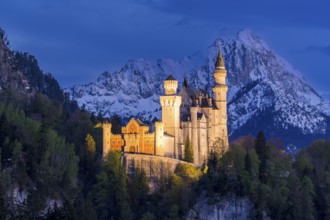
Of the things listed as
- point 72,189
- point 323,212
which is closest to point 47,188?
point 72,189

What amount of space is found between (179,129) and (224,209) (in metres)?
16.1

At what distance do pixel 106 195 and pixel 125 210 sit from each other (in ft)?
12.6

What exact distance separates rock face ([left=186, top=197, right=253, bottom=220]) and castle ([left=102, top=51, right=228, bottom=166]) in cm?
1042

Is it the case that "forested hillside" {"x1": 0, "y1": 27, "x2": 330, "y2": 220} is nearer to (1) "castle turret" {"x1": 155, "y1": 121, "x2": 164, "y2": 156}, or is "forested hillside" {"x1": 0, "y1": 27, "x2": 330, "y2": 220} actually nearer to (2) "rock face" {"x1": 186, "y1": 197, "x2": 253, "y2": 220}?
(2) "rock face" {"x1": 186, "y1": 197, "x2": 253, "y2": 220}

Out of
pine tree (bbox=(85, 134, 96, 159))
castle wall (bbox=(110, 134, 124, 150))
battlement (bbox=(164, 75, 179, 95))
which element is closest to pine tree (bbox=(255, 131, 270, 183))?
battlement (bbox=(164, 75, 179, 95))

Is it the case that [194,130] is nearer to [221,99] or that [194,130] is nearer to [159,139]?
[159,139]

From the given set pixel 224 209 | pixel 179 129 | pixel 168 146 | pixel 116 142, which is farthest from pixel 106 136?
pixel 224 209

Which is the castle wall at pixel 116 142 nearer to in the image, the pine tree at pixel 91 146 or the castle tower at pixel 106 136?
the castle tower at pixel 106 136

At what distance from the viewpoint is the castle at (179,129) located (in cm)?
15675

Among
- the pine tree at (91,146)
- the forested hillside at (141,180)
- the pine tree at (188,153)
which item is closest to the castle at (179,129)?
the pine tree at (188,153)

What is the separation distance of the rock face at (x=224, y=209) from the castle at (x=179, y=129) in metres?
10.4

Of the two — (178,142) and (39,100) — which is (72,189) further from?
(39,100)

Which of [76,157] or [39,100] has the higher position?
[39,100]

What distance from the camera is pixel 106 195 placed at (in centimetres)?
14975
